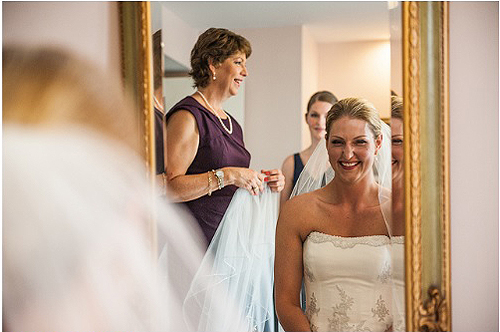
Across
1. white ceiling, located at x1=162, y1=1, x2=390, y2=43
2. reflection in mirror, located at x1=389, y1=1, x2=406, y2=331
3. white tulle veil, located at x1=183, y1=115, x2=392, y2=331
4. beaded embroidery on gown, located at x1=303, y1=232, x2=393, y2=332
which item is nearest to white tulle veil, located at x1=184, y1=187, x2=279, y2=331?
white tulle veil, located at x1=183, y1=115, x2=392, y2=331

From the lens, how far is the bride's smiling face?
1151 millimetres

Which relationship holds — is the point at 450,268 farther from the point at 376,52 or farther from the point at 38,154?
the point at 38,154

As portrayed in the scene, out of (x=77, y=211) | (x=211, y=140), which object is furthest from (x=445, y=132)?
(x=77, y=211)

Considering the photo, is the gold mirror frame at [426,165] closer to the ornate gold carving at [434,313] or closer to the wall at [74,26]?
the ornate gold carving at [434,313]

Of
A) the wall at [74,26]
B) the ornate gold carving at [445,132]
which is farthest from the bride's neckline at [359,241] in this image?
the wall at [74,26]

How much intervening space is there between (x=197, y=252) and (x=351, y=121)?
0.42m

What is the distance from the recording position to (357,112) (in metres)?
1.15

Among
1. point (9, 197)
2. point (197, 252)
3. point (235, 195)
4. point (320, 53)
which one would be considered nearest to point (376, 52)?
point (320, 53)

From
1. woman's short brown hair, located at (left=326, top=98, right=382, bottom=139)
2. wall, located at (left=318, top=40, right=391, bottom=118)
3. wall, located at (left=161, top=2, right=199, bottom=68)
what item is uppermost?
wall, located at (left=161, top=2, right=199, bottom=68)

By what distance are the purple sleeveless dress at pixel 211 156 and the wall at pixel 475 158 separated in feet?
1.44

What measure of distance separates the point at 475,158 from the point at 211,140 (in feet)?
1.76

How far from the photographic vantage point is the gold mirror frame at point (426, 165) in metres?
1.12

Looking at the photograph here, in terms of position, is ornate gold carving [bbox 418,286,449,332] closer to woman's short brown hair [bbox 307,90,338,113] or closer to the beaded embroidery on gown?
the beaded embroidery on gown

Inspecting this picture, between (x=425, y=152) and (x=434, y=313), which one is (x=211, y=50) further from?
(x=434, y=313)
